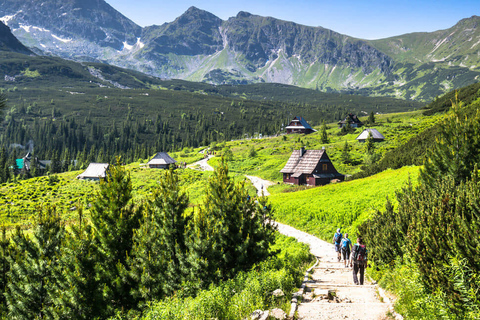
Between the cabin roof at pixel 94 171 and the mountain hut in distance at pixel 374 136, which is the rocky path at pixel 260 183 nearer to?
the mountain hut in distance at pixel 374 136

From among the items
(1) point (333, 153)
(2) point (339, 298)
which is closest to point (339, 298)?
(2) point (339, 298)

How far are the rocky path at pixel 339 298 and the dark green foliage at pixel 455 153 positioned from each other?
10117 mm

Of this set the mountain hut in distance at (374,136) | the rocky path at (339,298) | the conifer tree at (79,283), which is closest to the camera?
the rocky path at (339,298)

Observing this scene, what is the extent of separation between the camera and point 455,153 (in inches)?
986

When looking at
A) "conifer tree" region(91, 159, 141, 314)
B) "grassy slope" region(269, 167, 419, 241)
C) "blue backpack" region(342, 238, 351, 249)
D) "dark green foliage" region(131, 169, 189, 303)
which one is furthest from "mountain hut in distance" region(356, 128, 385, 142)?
"conifer tree" region(91, 159, 141, 314)

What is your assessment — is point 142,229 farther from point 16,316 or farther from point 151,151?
point 151,151

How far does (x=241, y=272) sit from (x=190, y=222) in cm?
491

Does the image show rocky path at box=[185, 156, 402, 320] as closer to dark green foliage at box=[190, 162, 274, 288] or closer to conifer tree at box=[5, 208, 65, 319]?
dark green foliage at box=[190, 162, 274, 288]

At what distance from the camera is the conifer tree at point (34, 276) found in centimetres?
2181

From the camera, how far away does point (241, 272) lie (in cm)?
2041

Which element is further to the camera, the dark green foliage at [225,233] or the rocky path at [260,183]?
the rocky path at [260,183]

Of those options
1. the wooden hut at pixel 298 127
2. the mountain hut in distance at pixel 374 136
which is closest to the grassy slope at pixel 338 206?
the mountain hut in distance at pixel 374 136

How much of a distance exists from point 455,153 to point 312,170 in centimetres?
4684

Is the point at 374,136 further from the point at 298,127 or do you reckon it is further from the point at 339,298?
the point at 339,298
